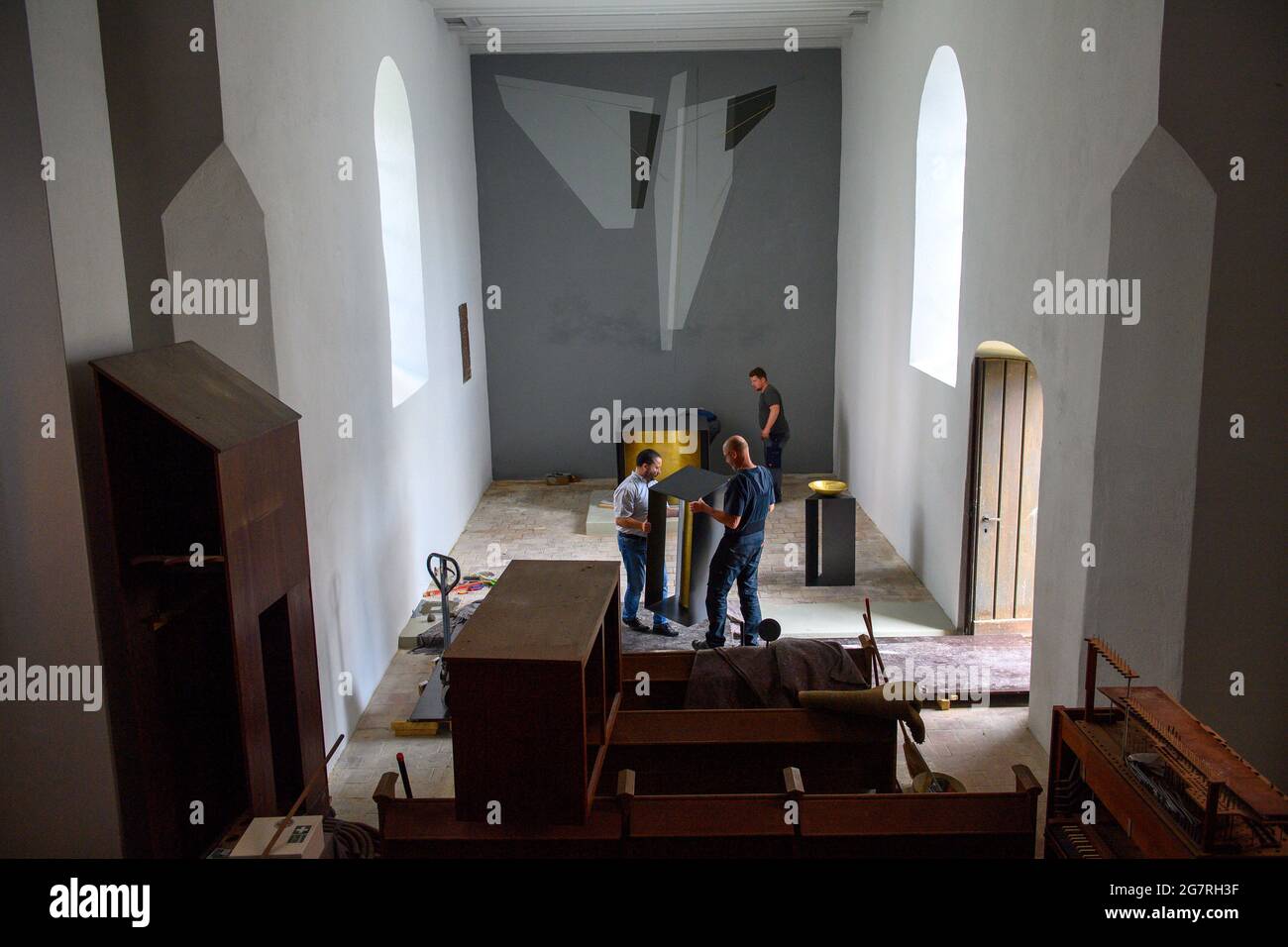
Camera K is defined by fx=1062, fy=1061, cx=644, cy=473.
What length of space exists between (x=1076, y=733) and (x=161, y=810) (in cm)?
424

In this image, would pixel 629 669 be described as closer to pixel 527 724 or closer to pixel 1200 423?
pixel 527 724

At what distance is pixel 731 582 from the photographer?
8.62 metres

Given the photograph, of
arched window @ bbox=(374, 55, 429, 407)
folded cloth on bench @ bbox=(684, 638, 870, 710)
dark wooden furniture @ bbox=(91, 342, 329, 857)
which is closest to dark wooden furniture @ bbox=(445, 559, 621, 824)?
dark wooden furniture @ bbox=(91, 342, 329, 857)

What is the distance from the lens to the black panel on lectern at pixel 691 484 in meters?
8.42

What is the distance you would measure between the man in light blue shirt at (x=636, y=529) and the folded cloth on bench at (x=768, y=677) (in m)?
2.75

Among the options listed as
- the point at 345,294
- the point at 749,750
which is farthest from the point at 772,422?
the point at 749,750

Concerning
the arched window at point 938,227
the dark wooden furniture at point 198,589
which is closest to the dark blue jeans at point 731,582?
the arched window at point 938,227

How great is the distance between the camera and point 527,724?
4531 millimetres

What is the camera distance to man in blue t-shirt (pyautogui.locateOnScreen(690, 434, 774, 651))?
27.0ft

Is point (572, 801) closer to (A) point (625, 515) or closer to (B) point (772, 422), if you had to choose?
(A) point (625, 515)

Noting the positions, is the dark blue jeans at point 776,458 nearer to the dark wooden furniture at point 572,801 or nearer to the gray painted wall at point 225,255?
the gray painted wall at point 225,255

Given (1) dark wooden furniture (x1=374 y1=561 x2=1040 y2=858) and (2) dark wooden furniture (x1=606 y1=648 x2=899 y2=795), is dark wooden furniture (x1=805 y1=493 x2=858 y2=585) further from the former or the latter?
(1) dark wooden furniture (x1=374 y1=561 x2=1040 y2=858)

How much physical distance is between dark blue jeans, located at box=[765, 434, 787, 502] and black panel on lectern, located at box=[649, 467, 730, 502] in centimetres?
433

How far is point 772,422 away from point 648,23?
4.94 m
